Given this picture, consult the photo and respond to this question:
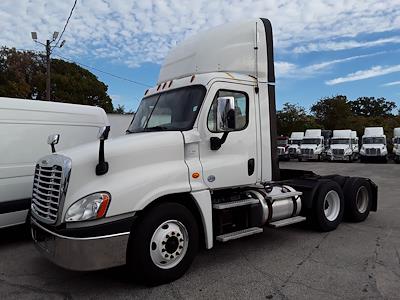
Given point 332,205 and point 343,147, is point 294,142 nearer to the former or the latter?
point 343,147

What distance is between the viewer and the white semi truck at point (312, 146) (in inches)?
1403

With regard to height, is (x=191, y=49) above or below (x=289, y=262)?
above

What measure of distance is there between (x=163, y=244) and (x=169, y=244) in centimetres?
11

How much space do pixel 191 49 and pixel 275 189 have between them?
2761 mm

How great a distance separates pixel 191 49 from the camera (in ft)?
21.3

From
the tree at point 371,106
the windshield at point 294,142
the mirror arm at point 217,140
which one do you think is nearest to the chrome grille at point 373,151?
the windshield at point 294,142

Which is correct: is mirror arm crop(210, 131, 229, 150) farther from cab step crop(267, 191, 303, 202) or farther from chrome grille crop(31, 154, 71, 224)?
chrome grille crop(31, 154, 71, 224)

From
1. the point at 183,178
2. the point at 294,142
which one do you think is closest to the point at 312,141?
the point at 294,142

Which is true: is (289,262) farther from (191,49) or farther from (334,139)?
(334,139)

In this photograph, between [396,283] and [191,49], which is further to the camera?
[191,49]

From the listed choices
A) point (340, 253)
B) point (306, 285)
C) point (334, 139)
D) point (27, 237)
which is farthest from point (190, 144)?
point (334, 139)

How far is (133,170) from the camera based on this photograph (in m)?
4.57

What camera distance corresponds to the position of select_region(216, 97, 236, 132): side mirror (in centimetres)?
496

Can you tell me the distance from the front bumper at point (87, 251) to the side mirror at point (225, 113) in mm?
1875
